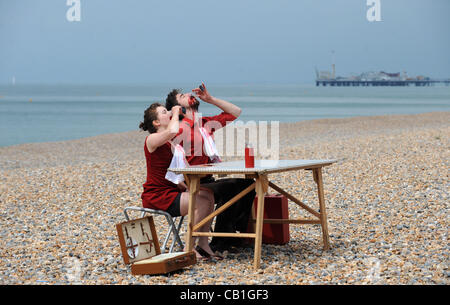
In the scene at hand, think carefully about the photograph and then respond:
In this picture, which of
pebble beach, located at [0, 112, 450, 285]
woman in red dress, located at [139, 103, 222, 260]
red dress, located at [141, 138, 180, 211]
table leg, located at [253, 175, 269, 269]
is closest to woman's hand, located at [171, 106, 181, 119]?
woman in red dress, located at [139, 103, 222, 260]

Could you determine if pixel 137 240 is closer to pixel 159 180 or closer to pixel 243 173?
pixel 159 180

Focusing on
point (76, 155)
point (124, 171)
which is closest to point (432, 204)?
point (124, 171)

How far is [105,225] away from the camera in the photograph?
244 inches

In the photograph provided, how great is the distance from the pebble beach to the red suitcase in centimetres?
14

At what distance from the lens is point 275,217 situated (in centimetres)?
510

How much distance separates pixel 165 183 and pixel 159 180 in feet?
0.16

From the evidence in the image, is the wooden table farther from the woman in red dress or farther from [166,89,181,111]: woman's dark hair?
[166,89,181,111]: woman's dark hair

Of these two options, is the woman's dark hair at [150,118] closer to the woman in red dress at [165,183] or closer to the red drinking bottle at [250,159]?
the woman in red dress at [165,183]

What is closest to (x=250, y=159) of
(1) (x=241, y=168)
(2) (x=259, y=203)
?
(1) (x=241, y=168)

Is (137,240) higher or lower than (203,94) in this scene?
lower

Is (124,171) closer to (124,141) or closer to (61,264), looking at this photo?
(61,264)

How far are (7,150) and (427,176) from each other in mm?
14393

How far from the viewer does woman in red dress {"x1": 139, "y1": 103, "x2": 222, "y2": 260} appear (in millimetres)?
4484

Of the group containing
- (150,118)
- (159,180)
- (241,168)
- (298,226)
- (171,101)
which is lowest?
(298,226)
